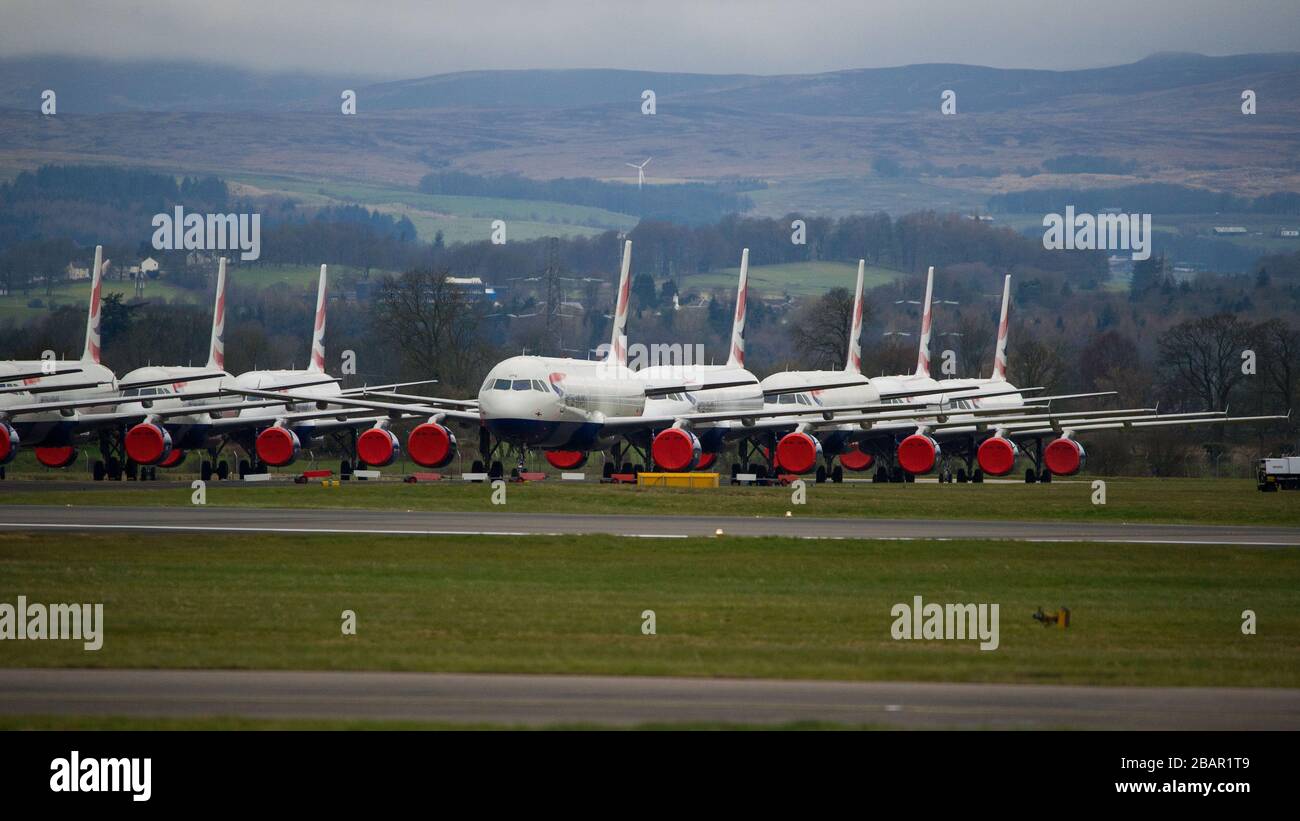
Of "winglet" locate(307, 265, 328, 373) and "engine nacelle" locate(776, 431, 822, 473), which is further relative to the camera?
"winglet" locate(307, 265, 328, 373)

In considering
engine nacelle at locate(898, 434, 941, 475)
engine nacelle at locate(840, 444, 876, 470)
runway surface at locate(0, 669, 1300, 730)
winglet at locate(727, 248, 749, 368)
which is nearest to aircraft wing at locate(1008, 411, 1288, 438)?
engine nacelle at locate(898, 434, 941, 475)

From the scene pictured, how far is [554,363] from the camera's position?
6112 cm

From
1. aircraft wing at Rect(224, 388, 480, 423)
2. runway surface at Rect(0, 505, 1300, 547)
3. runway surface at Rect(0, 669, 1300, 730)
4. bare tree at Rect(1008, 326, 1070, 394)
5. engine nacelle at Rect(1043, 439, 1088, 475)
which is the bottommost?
runway surface at Rect(0, 669, 1300, 730)

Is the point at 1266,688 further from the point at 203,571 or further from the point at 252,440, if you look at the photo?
the point at 252,440

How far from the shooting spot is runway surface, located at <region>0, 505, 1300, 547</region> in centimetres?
3747

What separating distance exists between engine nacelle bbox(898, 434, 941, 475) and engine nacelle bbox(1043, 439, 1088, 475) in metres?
6.64

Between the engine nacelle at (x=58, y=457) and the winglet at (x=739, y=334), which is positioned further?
the winglet at (x=739, y=334)

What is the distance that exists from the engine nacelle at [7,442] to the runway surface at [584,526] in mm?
15933

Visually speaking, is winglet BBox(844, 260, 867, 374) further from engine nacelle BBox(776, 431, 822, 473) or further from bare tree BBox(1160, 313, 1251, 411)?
bare tree BBox(1160, 313, 1251, 411)

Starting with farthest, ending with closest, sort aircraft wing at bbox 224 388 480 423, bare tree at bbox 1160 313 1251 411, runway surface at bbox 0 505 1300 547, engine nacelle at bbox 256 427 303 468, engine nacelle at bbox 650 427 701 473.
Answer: bare tree at bbox 1160 313 1251 411, engine nacelle at bbox 256 427 303 468, engine nacelle at bbox 650 427 701 473, aircraft wing at bbox 224 388 480 423, runway surface at bbox 0 505 1300 547

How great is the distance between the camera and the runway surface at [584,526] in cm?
3747

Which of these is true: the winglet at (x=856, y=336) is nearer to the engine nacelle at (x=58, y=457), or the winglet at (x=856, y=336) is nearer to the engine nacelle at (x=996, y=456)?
the engine nacelle at (x=996, y=456)

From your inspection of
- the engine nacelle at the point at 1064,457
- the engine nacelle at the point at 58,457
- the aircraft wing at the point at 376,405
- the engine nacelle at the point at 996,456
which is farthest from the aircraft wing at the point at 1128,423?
the engine nacelle at the point at 58,457

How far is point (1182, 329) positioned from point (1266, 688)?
352 feet
